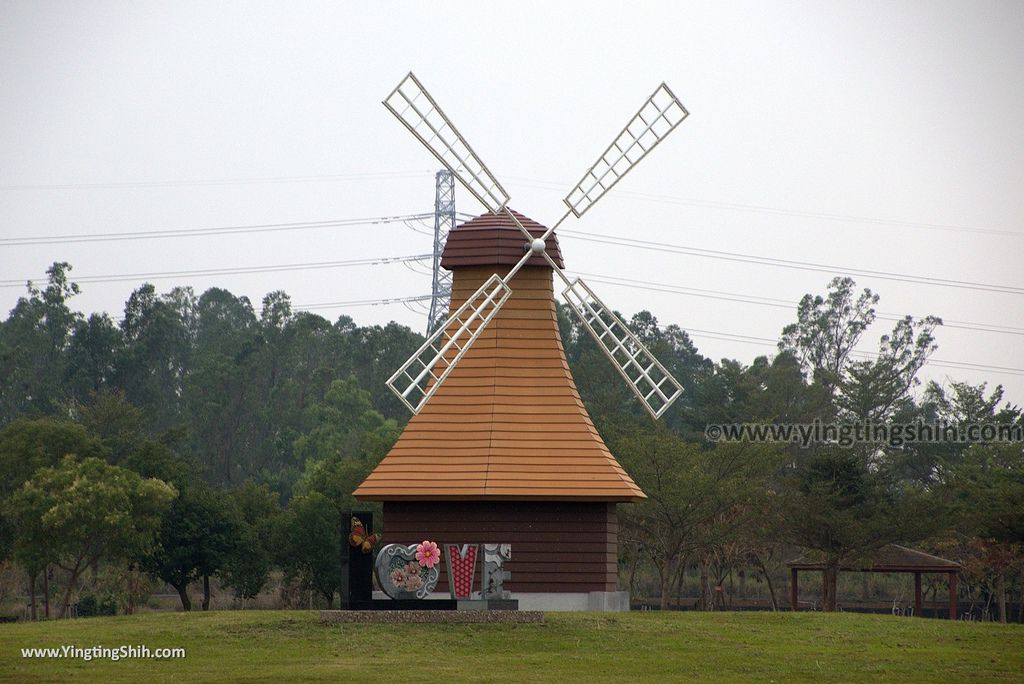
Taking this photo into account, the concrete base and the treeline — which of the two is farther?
the treeline

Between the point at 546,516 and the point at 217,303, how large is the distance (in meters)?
83.3

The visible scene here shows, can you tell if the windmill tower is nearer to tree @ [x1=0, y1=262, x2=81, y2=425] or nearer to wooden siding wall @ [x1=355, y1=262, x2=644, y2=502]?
wooden siding wall @ [x1=355, y1=262, x2=644, y2=502]

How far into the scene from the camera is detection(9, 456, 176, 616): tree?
33.7m

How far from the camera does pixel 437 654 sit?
20.1m

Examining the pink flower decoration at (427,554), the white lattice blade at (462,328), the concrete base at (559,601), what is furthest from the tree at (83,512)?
the pink flower decoration at (427,554)

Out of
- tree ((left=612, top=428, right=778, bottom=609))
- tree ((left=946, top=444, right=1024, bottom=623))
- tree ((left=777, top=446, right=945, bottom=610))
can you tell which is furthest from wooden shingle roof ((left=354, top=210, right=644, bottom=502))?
tree ((left=946, top=444, right=1024, bottom=623))

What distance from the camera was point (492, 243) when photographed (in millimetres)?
27609

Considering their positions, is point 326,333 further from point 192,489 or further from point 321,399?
point 192,489

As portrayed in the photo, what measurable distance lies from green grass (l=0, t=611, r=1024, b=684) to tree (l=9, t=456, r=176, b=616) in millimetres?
8908

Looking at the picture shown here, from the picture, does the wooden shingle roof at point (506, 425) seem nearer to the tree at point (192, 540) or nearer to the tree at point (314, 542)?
the tree at point (314, 542)

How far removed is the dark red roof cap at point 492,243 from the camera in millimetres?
27484

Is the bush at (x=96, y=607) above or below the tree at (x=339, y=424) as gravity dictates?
below

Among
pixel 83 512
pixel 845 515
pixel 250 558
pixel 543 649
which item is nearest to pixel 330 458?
pixel 250 558

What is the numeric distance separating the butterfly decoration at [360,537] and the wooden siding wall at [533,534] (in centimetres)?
276
